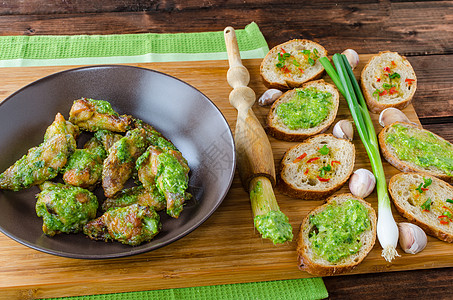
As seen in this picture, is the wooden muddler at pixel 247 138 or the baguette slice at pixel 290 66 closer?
the wooden muddler at pixel 247 138

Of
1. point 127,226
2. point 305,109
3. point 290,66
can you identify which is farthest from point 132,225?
point 290,66

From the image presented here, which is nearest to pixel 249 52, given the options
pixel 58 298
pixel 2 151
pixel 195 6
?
pixel 195 6

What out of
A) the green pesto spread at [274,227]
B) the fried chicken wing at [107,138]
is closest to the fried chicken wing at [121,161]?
the fried chicken wing at [107,138]

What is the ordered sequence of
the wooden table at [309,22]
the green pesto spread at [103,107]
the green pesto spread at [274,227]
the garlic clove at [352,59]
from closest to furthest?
the green pesto spread at [274,227] < the green pesto spread at [103,107] < the garlic clove at [352,59] < the wooden table at [309,22]

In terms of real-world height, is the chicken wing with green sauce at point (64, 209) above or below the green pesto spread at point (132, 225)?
above

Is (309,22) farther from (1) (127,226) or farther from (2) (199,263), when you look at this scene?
(1) (127,226)

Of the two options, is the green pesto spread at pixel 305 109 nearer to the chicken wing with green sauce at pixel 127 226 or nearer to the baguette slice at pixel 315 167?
the baguette slice at pixel 315 167

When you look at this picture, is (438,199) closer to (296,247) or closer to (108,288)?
(296,247)

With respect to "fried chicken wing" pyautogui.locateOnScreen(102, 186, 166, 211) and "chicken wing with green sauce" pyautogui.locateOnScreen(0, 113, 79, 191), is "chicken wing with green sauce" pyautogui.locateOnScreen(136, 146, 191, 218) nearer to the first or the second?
"fried chicken wing" pyautogui.locateOnScreen(102, 186, 166, 211)
